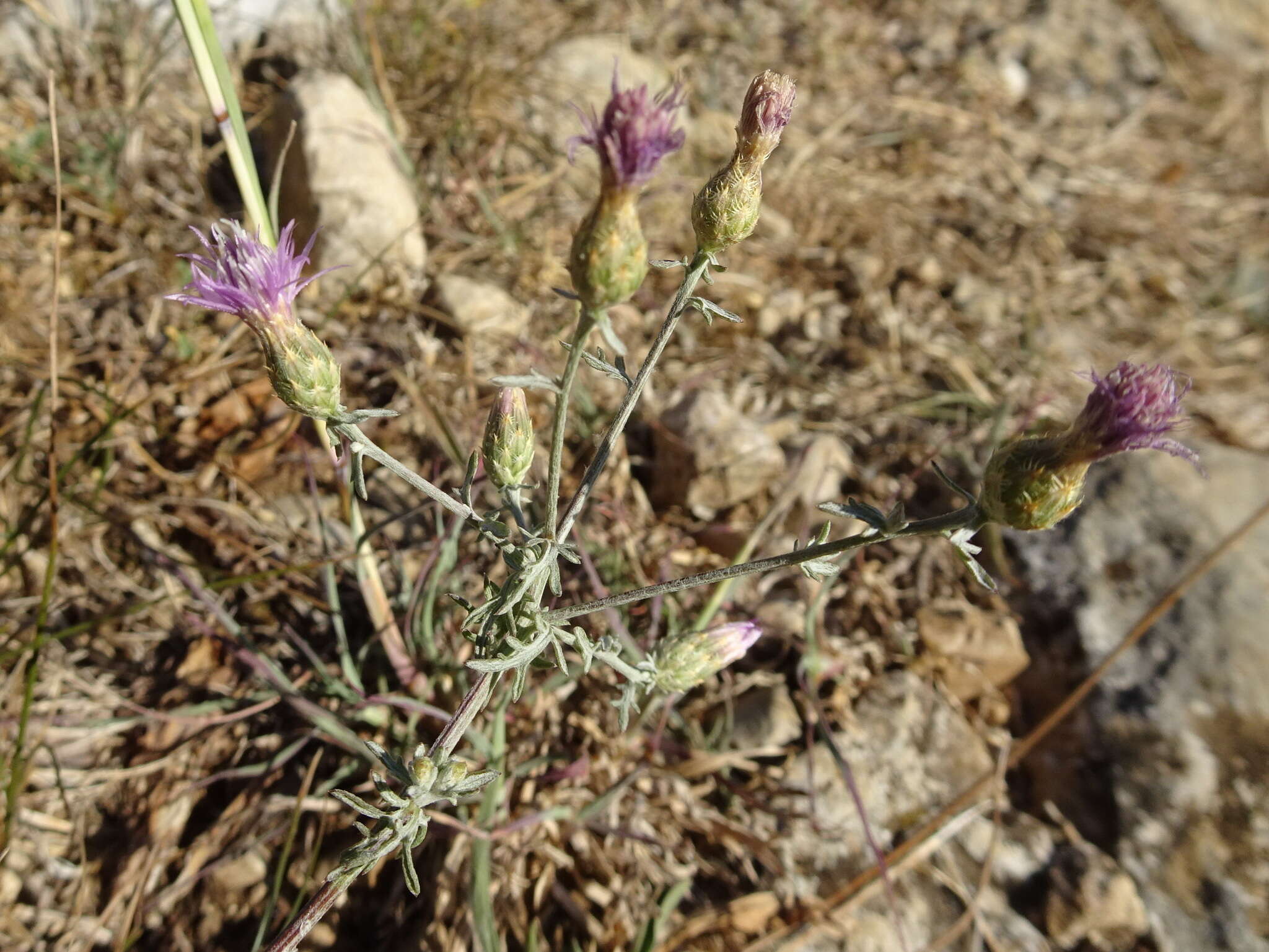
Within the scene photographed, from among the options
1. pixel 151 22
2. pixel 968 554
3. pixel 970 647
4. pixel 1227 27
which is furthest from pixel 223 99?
pixel 1227 27

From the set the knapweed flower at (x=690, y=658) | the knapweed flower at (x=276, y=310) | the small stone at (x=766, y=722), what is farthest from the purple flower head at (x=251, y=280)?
the small stone at (x=766, y=722)

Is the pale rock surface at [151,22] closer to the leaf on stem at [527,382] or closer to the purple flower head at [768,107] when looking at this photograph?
the purple flower head at [768,107]

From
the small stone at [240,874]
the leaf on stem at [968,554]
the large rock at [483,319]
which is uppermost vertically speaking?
the leaf on stem at [968,554]

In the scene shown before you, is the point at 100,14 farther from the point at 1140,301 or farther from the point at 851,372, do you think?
the point at 1140,301

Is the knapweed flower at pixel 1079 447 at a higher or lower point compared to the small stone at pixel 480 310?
higher

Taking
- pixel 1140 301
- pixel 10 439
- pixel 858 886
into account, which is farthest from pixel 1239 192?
pixel 10 439
